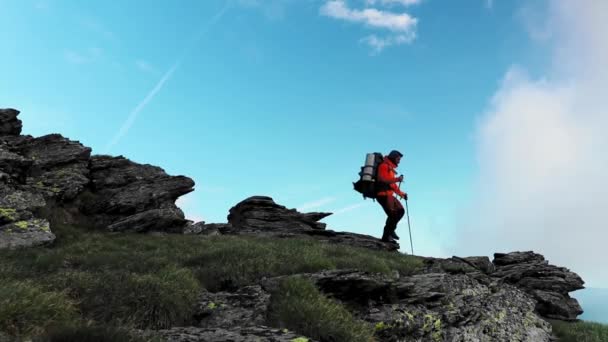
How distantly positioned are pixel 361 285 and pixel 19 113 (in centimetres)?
2878

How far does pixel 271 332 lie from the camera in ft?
23.0

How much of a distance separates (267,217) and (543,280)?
16.7m

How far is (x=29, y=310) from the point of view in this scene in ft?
20.4

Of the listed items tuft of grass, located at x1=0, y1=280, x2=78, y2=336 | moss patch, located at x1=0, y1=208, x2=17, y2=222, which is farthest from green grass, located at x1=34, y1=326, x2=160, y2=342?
moss patch, located at x1=0, y1=208, x2=17, y2=222

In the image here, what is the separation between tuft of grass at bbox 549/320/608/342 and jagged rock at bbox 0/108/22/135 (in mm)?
33446

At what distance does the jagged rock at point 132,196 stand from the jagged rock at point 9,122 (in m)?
5.47

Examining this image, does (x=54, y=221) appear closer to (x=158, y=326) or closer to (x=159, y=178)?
(x=159, y=178)

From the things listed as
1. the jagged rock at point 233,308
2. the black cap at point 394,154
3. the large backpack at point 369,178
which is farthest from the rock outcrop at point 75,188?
the jagged rock at point 233,308

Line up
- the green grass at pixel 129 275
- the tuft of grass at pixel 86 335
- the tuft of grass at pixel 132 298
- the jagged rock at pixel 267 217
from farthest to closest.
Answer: the jagged rock at pixel 267 217
the tuft of grass at pixel 132 298
the green grass at pixel 129 275
the tuft of grass at pixel 86 335

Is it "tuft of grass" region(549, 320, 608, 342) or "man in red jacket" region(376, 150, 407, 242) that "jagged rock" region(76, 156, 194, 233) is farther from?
"tuft of grass" region(549, 320, 608, 342)

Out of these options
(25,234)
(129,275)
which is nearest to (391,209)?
(129,275)

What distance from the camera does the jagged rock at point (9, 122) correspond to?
27.4m

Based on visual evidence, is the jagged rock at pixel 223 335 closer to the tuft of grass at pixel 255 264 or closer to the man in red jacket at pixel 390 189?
the tuft of grass at pixel 255 264

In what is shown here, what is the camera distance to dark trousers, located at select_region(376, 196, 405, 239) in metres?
23.0
